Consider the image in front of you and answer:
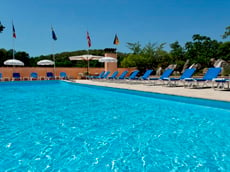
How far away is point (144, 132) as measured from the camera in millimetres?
3254

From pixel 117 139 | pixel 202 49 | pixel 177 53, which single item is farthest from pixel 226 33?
pixel 117 139

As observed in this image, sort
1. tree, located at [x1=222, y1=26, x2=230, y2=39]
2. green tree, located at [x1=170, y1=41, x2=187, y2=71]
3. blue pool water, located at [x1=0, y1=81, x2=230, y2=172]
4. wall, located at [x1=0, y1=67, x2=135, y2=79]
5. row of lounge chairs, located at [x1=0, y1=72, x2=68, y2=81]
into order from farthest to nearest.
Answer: green tree, located at [x1=170, y1=41, x2=187, y2=71]
tree, located at [x1=222, y1=26, x2=230, y2=39]
wall, located at [x1=0, y1=67, x2=135, y2=79]
row of lounge chairs, located at [x1=0, y1=72, x2=68, y2=81]
blue pool water, located at [x1=0, y1=81, x2=230, y2=172]

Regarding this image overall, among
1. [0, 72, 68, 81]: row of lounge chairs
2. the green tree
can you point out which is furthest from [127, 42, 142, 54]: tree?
[0, 72, 68, 81]: row of lounge chairs

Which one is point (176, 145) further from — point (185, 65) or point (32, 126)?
point (185, 65)

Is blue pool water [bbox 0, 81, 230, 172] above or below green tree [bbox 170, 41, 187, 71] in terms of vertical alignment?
below

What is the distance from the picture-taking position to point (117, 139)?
9.68 ft

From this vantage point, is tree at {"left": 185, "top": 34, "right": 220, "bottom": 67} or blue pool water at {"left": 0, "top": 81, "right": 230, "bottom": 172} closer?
blue pool water at {"left": 0, "top": 81, "right": 230, "bottom": 172}

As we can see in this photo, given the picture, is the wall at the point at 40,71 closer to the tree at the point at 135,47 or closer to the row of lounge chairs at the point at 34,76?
the row of lounge chairs at the point at 34,76

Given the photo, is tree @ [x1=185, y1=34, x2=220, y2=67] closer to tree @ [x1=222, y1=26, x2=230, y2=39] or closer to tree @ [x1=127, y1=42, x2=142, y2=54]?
tree @ [x1=222, y1=26, x2=230, y2=39]

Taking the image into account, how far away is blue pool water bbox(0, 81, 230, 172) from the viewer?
2.16 m

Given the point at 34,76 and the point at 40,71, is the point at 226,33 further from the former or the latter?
the point at 34,76

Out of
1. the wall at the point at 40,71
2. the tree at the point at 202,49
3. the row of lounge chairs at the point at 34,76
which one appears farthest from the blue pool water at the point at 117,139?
the tree at the point at 202,49

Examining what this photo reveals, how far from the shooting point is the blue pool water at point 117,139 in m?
2.16

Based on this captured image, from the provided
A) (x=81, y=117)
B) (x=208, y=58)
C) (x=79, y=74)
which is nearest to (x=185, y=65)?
(x=208, y=58)
